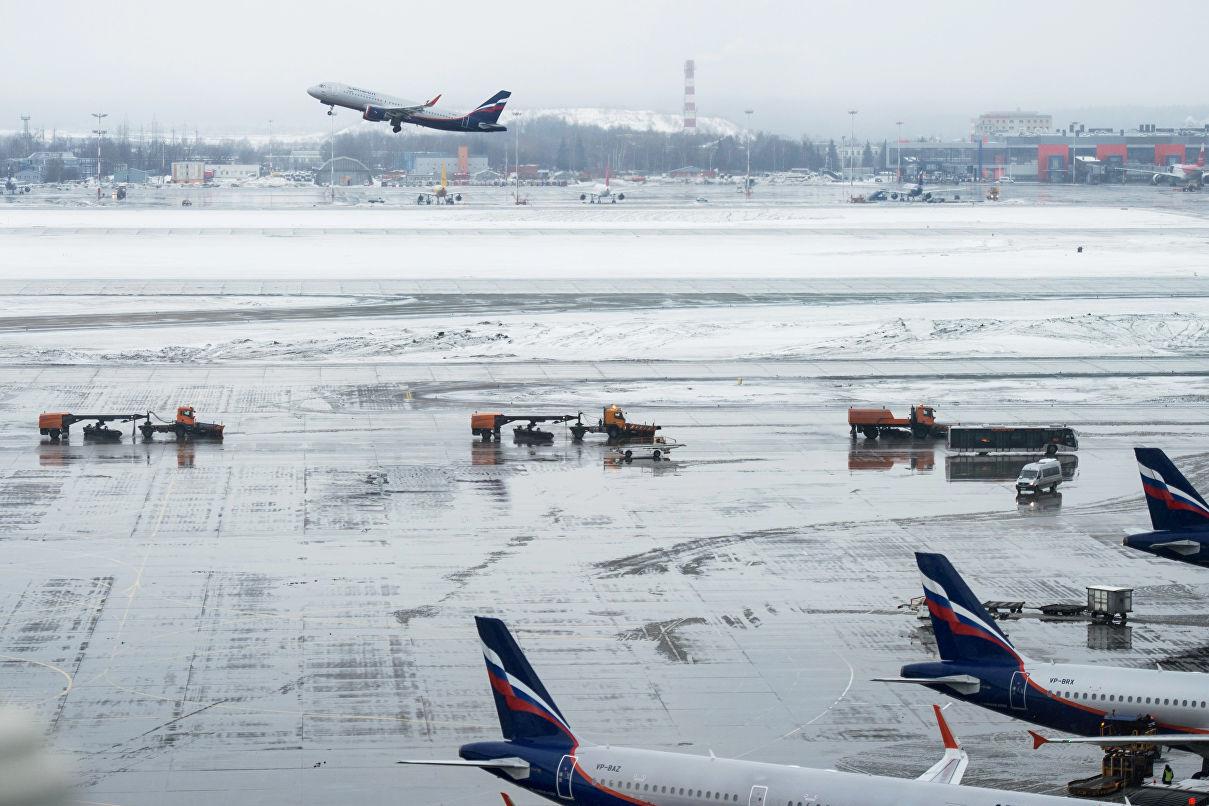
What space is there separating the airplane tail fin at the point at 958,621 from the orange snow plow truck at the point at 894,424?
43998mm

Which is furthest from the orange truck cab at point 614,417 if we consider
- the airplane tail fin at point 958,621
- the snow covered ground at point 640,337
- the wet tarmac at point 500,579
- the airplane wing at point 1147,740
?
the airplane wing at point 1147,740

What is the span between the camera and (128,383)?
91625 millimetres

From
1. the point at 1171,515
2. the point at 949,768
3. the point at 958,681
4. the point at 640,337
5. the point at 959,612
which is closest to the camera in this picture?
the point at 949,768

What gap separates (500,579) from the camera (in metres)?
52.1

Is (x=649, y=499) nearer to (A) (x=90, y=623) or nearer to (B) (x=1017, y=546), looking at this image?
(B) (x=1017, y=546)

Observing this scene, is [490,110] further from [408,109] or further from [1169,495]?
[1169,495]

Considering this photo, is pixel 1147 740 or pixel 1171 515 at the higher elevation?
pixel 1171 515

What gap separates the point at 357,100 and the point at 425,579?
9217cm

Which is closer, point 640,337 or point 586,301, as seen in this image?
point 640,337

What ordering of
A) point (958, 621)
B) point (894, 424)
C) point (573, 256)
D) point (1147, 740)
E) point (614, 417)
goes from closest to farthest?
point (1147, 740) < point (958, 621) < point (614, 417) < point (894, 424) < point (573, 256)

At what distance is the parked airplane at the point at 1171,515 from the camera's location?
45219mm

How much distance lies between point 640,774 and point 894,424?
52.4 metres

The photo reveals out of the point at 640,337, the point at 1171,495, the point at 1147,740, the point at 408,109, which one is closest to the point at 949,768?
the point at 1147,740

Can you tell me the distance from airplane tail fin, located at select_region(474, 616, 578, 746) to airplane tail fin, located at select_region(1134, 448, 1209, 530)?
23203mm
